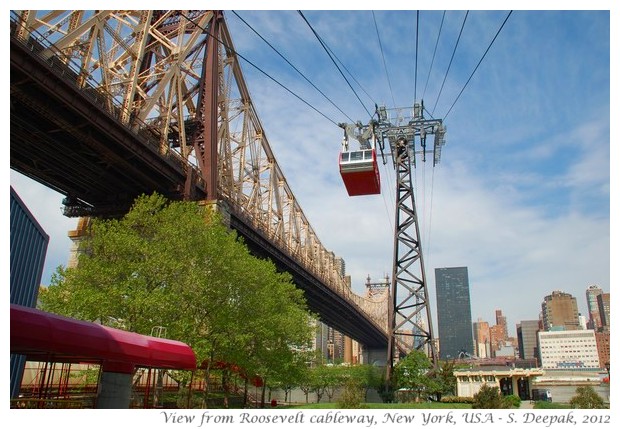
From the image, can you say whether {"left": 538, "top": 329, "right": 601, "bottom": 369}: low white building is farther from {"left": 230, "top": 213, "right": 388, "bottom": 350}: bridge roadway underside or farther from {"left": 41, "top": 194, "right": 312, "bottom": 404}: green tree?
{"left": 41, "top": 194, "right": 312, "bottom": 404}: green tree

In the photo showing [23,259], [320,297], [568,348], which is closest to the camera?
[23,259]

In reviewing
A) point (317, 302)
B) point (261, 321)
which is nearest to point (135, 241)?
point (261, 321)

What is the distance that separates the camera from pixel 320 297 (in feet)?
240

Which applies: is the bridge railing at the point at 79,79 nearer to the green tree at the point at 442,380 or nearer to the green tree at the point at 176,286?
the green tree at the point at 176,286

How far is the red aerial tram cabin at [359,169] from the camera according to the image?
2511cm

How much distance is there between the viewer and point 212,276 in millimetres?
26328

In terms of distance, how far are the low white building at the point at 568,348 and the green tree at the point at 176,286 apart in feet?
579

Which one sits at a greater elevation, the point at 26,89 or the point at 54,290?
the point at 26,89

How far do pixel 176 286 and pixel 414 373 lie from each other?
16.2 m

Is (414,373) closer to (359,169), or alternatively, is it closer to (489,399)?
(489,399)

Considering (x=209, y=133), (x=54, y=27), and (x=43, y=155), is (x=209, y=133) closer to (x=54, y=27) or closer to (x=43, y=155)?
(x=43, y=155)

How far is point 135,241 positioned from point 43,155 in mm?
11416

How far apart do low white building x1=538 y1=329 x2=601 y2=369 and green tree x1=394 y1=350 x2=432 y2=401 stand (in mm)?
168347

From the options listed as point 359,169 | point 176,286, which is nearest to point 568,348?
point 359,169
